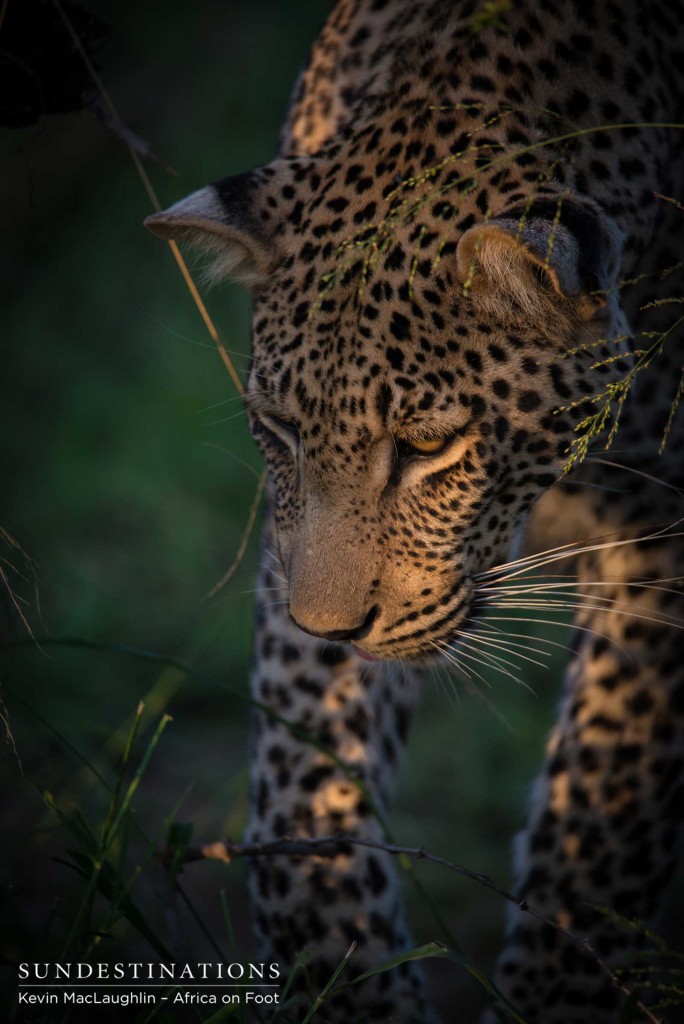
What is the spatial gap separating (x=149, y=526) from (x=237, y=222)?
13.2 ft

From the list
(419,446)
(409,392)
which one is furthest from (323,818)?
(409,392)

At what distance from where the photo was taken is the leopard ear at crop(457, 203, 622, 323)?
101 inches

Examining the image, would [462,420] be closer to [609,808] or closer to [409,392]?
[409,392]

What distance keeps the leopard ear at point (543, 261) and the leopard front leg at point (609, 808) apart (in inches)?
42.0

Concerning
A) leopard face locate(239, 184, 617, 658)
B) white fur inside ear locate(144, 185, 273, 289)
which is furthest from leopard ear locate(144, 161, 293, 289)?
leopard face locate(239, 184, 617, 658)

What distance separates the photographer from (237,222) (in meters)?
3.12

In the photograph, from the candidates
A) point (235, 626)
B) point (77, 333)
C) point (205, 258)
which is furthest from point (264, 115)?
point (205, 258)

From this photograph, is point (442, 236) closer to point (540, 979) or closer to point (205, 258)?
point (205, 258)

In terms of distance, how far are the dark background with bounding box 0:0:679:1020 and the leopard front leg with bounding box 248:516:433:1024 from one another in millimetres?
322

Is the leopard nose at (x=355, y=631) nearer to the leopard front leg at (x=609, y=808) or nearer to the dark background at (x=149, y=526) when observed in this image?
the dark background at (x=149, y=526)

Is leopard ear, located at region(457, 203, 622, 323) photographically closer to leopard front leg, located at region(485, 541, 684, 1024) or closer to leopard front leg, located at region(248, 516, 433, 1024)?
leopard front leg, located at region(485, 541, 684, 1024)

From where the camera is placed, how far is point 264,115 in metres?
10.9

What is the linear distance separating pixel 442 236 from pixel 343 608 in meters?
0.89

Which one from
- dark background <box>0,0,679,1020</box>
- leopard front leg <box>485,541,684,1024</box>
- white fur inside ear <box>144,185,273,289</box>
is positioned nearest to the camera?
white fur inside ear <box>144,185,273,289</box>
